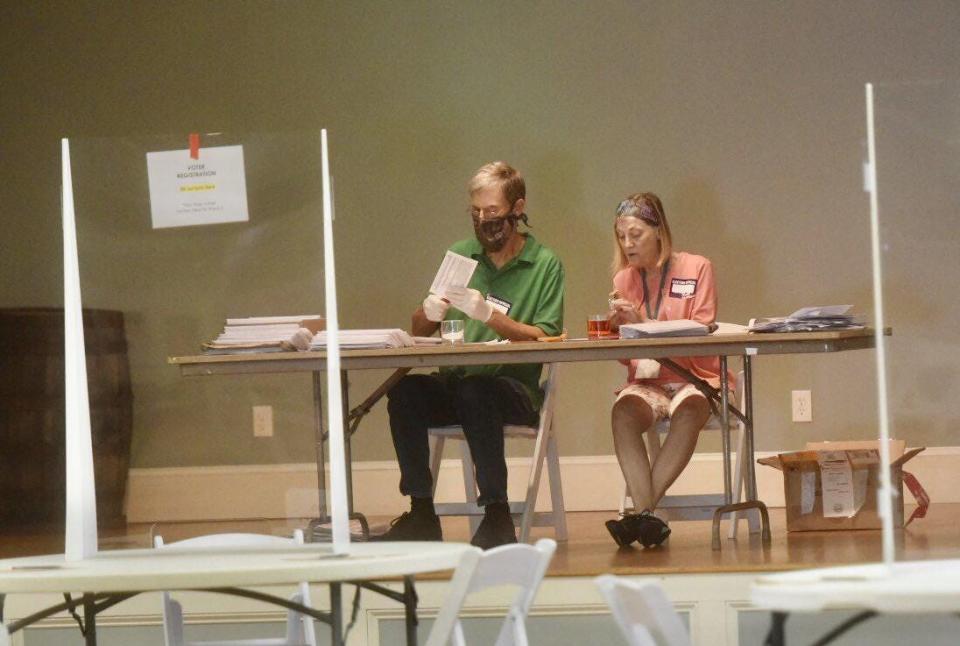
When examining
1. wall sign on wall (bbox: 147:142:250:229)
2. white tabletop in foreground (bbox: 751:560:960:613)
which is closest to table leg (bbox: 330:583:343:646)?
white tabletop in foreground (bbox: 751:560:960:613)

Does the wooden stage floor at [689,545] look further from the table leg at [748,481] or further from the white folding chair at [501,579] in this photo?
the white folding chair at [501,579]

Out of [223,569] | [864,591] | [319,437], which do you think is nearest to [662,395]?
[319,437]

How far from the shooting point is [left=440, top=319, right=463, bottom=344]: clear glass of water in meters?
3.86

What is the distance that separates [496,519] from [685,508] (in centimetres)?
61

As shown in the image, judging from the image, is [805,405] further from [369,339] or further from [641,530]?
[369,339]

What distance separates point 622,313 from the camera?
13.2 feet

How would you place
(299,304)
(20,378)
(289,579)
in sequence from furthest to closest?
(20,378), (299,304), (289,579)

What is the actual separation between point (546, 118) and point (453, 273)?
162 cm

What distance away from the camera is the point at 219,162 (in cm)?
279

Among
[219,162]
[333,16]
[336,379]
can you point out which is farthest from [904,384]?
[333,16]

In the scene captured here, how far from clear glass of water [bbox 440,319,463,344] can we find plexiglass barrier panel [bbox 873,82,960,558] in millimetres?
1276

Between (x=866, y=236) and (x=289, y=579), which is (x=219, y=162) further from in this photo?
(x=866, y=236)

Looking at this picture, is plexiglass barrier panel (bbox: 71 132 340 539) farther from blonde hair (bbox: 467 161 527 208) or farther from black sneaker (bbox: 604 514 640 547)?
blonde hair (bbox: 467 161 527 208)

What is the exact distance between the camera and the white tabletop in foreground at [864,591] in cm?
154
